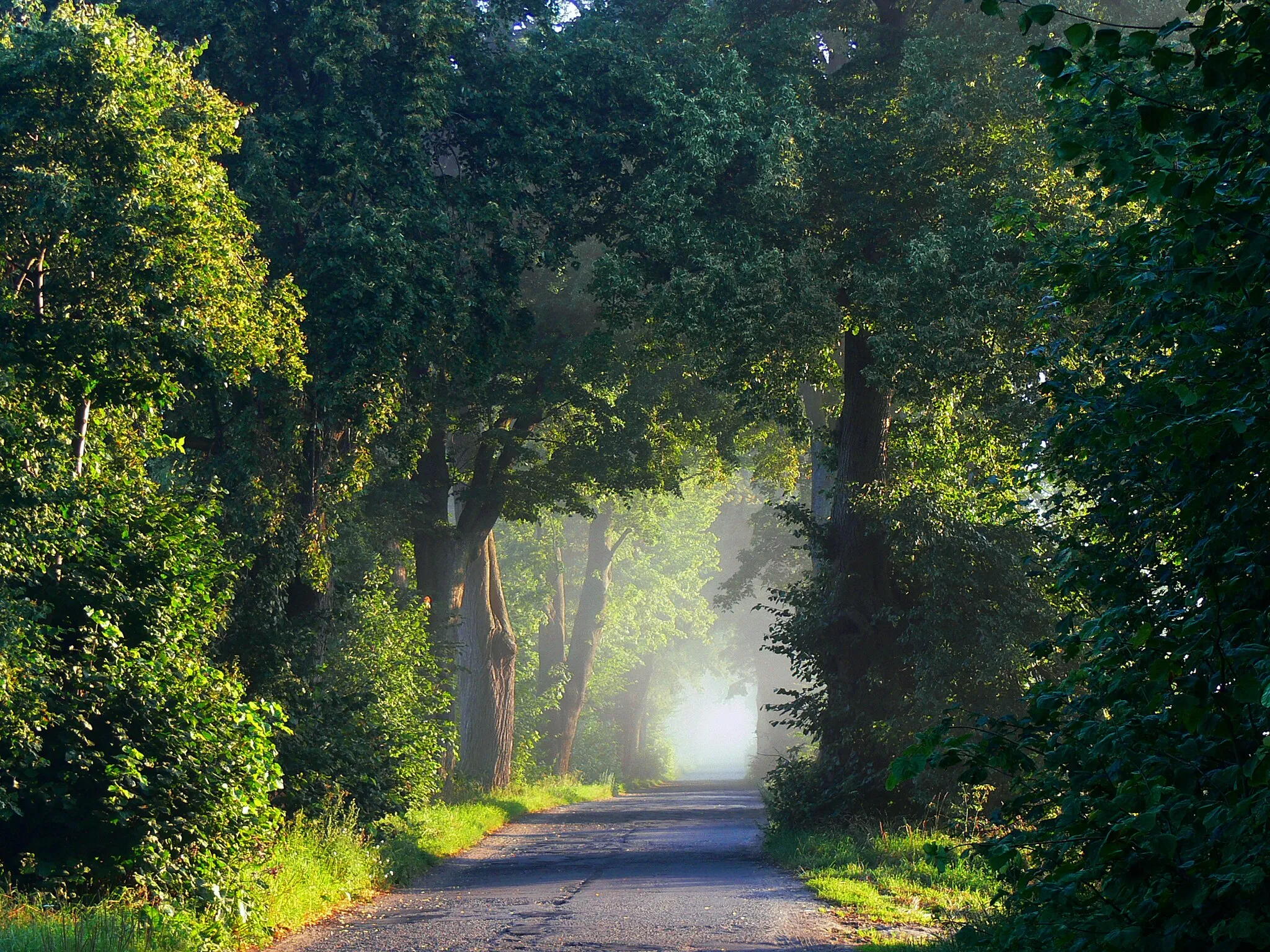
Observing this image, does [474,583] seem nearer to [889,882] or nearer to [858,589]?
[858,589]

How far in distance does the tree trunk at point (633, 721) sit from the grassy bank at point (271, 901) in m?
40.8

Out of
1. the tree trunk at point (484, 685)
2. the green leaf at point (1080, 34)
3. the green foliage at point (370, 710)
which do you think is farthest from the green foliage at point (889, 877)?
the tree trunk at point (484, 685)

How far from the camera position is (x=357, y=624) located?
1791cm

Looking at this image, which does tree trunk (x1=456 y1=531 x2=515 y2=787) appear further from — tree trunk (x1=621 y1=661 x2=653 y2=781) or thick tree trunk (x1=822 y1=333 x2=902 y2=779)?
tree trunk (x1=621 y1=661 x2=653 y2=781)

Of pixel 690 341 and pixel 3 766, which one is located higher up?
pixel 690 341

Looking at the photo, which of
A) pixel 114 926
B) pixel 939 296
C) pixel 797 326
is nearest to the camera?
pixel 114 926

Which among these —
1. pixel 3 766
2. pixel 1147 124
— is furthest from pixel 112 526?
pixel 1147 124

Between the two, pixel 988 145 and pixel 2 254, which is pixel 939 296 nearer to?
pixel 988 145

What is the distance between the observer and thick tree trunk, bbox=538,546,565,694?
144 ft

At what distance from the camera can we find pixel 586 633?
46469 mm

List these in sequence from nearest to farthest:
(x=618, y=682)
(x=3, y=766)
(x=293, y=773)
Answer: (x=3, y=766)
(x=293, y=773)
(x=618, y=682)

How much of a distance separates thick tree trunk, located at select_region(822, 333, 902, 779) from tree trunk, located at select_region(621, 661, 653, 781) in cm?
3846

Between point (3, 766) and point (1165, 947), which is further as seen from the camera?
point (3, 766)

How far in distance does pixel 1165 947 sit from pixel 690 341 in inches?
631
